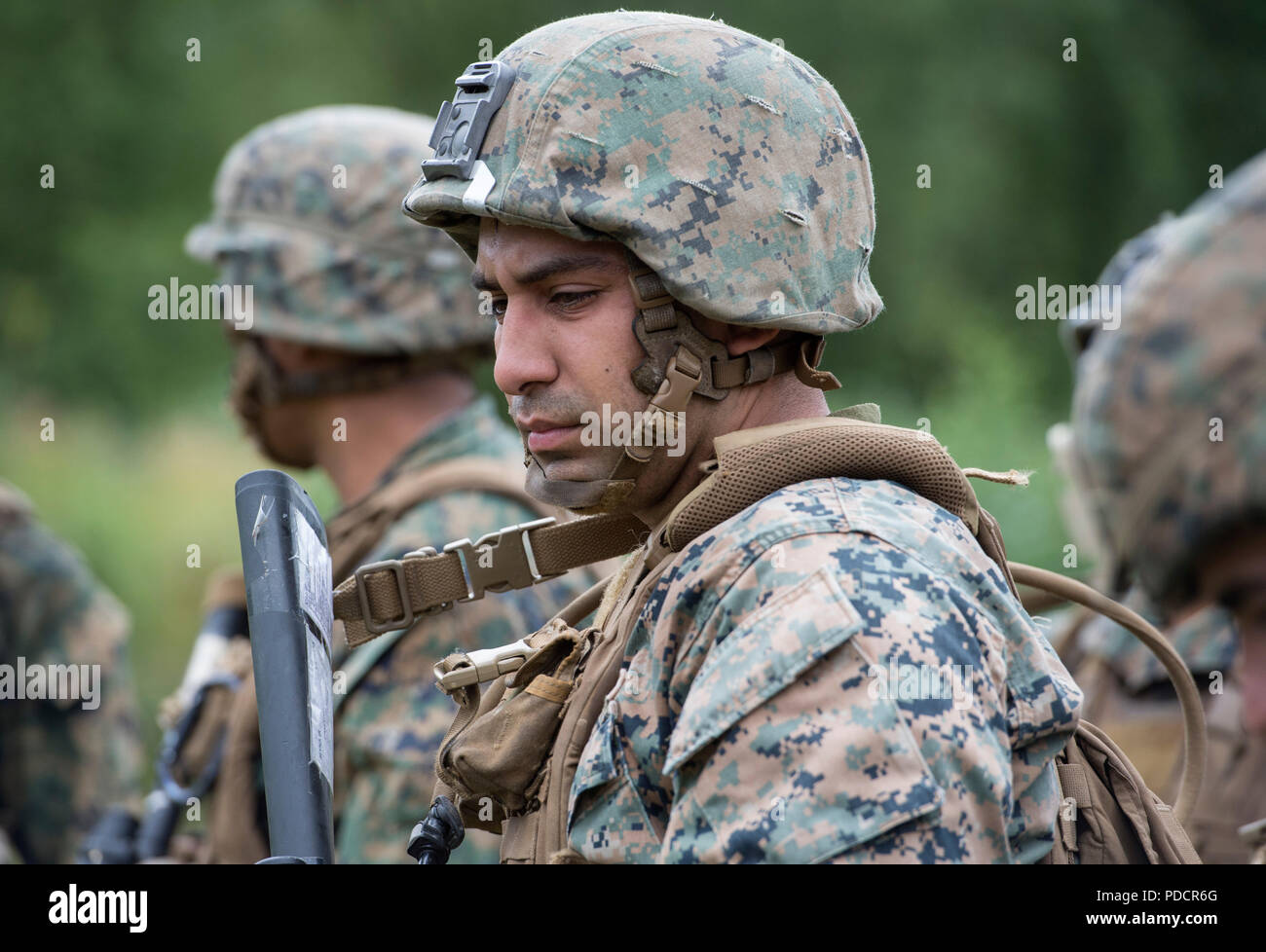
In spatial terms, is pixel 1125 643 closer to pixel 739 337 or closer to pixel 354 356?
pixel 354 356

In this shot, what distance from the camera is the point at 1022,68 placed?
1441 centimetres

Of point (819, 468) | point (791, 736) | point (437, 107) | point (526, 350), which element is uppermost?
point (437, 107)

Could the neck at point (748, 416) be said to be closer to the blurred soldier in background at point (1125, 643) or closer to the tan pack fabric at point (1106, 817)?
the tan pack fabric at point (1106, 817)

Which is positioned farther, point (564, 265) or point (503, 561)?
point (503, 561)

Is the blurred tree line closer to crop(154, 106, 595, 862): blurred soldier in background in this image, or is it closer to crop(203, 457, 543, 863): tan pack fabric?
crop(154, 106, 595, 862): blurred soldier in background

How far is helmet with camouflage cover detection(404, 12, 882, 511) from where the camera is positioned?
2.74 metres

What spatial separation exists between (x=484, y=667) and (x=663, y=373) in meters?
0.59

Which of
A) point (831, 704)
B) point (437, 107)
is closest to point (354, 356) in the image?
point (831, 704)

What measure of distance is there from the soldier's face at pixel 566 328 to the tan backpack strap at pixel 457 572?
21.4 inches

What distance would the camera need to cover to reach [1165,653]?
301 centimetres

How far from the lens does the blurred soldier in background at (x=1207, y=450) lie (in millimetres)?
5070

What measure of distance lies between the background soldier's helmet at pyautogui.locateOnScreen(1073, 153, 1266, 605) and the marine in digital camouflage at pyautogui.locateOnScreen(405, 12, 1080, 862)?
8.01 feet

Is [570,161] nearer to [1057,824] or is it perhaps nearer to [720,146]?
[720,146]

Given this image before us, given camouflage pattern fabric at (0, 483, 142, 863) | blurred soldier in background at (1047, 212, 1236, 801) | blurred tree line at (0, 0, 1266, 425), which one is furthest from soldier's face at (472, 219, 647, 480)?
blurred tree line at (0, 0, 1266, 425)
